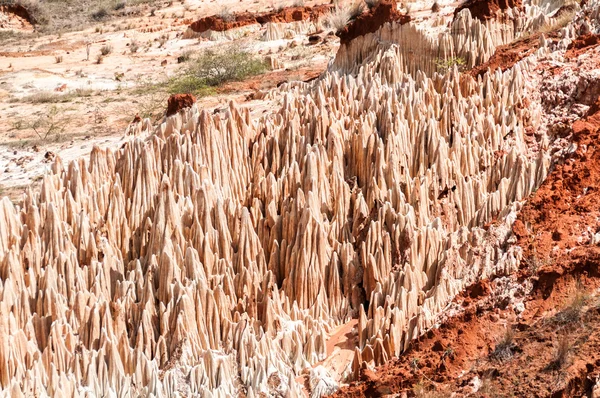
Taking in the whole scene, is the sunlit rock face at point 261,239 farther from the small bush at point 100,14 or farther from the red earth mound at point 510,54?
the small bush at point 100,14

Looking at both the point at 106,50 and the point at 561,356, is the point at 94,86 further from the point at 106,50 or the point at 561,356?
the point at 561,356

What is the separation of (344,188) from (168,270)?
2361mm

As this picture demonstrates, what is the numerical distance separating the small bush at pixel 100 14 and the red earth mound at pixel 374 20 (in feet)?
87.6

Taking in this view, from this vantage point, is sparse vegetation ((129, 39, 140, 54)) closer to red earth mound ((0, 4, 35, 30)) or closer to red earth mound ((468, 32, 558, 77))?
red earth mound ((0, 4, 35, 30))

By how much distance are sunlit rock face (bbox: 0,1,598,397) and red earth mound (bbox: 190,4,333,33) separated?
17254 mm

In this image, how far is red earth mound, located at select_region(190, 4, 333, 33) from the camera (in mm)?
27438

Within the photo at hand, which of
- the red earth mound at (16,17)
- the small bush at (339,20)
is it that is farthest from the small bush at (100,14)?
the small bush at (339,20)

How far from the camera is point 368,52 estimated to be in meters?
13.5

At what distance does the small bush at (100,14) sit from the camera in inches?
1507

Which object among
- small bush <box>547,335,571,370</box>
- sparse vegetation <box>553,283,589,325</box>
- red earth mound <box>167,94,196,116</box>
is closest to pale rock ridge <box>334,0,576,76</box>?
red earth mound <box>167,94,196,116</box>

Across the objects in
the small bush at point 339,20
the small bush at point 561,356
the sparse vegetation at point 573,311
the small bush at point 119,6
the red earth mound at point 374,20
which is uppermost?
the red earth mound at point 374,20

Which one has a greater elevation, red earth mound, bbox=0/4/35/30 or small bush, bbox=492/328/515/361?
red earth mound, bbox=0/4/35/30

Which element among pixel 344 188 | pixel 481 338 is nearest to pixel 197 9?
pixel 344 188

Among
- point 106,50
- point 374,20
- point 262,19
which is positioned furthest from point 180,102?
point 262,19
